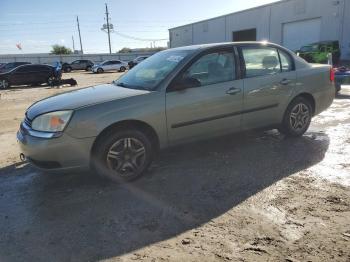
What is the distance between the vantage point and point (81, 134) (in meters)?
3.94

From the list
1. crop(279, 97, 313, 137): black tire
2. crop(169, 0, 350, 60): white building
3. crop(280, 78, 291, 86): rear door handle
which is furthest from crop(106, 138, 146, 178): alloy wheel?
crop(169, 0, 350, 60): white building

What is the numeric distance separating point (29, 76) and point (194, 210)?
20575 millimetres

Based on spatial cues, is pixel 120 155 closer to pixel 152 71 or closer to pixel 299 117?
pixel 152 71

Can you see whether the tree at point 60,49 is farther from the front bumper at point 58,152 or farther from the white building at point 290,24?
the front bumper at point 58,152

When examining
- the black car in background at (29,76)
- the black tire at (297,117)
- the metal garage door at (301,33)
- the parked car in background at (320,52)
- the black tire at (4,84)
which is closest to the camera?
the black tire at (297,117)

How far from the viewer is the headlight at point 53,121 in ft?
12.9

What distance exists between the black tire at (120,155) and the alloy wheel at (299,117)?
8.66ft

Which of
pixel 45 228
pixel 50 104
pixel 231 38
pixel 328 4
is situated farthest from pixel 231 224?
pixel 231 38

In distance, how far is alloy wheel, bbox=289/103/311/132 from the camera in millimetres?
5773

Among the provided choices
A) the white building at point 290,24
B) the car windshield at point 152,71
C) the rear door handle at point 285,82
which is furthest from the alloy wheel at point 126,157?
the white building at point 290,24

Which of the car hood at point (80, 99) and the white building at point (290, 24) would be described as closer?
the car hood at point (80, 99)

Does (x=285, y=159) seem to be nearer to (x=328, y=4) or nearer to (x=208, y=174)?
(x=208, y=174)

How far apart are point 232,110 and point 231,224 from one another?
2064 mm

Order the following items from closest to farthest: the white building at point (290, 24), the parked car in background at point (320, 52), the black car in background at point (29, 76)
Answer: the parked car in background at point (320, 52), the black car in background at point (29, 76), the white building at point (290, 24)
